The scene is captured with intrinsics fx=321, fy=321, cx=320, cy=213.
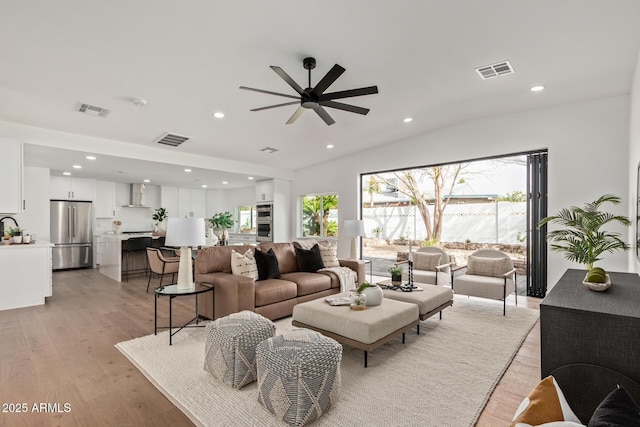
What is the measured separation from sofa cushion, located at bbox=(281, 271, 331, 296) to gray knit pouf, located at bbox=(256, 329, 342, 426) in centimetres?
211

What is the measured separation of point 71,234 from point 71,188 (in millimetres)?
1135

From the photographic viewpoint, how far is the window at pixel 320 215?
310 inches

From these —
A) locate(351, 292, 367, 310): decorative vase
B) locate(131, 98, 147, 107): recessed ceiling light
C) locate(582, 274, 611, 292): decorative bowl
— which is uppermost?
locate(131, 98, 147, 107): recessed ceiling light

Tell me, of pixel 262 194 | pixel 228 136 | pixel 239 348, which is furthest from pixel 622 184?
pixel 262 194

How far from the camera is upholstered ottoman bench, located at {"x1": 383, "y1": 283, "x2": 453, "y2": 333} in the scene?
3.45 metres

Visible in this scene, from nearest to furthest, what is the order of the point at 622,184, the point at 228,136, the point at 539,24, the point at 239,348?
the point at 239,348 → the point at 539,24 → the point at 622,184 → the point at 228,136

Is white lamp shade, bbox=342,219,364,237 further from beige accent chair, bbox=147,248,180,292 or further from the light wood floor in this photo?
beige accent chair, bbox=147,248,180,292

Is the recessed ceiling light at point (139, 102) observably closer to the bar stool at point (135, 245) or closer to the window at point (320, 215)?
the bar stool at point (135, 245)

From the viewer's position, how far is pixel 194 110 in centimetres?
448

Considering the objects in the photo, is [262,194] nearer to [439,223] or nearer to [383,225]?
[383,225]

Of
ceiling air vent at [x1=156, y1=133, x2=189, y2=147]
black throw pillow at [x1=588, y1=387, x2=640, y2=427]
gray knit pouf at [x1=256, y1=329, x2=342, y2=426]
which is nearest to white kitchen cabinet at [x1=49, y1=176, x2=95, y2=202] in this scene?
ceiling air vent at [x1=156, y1=133, x2=189, y2=147]

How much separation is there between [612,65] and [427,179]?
592cm

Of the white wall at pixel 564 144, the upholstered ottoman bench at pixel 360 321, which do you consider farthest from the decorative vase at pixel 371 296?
the white wall at pixel 564 144

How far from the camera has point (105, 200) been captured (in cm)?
854
